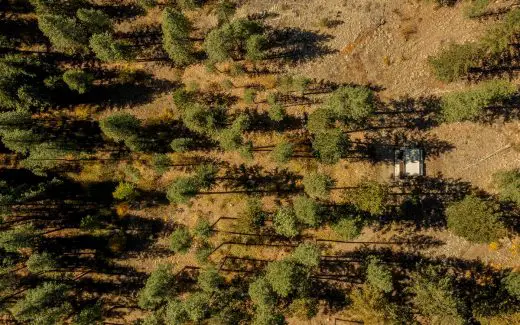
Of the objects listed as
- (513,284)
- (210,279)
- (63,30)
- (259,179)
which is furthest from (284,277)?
(63,30)

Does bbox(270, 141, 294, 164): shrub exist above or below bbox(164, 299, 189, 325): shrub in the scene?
above

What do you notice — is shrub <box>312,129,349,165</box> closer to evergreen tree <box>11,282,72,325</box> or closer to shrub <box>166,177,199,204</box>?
shrub <box>166,177,199,204</box>

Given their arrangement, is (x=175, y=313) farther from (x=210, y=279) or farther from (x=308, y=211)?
(x=308, y=211)

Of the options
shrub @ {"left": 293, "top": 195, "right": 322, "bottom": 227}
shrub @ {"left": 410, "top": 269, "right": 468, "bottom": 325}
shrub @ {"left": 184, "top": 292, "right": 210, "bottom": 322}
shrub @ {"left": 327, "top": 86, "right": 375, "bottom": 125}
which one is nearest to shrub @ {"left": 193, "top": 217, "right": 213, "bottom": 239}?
shrub @ {"left": 184, "top": 292, "right": 210, "bottom": 322}

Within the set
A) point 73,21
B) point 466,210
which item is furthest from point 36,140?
point 466,210

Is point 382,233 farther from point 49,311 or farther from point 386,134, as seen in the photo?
point 49,311

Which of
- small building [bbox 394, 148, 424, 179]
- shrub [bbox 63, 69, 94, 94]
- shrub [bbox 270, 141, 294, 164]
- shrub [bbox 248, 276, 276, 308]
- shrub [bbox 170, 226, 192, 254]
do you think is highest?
shrub [bbox 63, 69, 94, 94]

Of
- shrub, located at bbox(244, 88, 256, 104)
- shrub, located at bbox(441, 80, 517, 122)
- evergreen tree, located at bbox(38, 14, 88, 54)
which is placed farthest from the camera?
shrub, located at bbox(244, 88, 256, 104)
